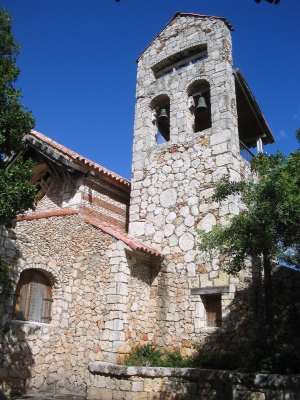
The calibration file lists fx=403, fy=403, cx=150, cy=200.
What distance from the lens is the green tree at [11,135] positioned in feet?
23.6

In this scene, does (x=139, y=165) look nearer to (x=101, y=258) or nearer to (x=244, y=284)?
(x=101, y=258)

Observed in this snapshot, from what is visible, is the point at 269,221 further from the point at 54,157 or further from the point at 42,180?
the point at 42,180

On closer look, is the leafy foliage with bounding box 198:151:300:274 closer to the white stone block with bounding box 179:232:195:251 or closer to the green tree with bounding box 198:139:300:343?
the green tree with bounding box 198:139:300:343

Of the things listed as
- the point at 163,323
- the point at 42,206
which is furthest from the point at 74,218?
the point at 163,323

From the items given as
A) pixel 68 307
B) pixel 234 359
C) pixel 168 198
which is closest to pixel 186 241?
pixel 168 198

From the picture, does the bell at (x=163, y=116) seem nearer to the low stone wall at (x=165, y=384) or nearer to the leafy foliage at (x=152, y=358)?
the leafy foliage at (x=152, y=358)

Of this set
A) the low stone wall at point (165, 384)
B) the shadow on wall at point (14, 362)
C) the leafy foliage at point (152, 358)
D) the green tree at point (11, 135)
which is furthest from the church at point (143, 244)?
the green tree at point (11, 135)

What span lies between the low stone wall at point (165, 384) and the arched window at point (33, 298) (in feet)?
6.75

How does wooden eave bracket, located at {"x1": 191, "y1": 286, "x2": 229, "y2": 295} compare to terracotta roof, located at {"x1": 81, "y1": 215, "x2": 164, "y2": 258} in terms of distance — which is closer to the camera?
wooden eave bracket, located at {"x1": 191, "y1": 286, "x2": 229, "y2": 295}

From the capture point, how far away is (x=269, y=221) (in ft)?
24.5

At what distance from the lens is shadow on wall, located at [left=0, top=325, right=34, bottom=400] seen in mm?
8961

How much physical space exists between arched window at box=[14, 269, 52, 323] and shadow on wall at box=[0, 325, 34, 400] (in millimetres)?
725

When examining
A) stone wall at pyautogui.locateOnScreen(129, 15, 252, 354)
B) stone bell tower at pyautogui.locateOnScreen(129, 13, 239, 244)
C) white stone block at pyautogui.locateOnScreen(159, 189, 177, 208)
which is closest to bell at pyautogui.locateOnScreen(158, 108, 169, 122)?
stone bell tower at pyautogui.locateOnScreen(129, 13, 239, 244)

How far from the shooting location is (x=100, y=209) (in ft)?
42.4
